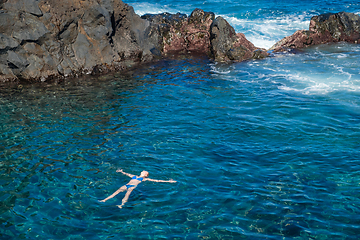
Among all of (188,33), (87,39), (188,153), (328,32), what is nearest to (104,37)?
(87,39)

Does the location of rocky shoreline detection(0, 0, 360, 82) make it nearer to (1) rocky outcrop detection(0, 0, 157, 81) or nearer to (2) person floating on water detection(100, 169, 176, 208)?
(1) rocky outcrop detection(0, 0, 157, 81)

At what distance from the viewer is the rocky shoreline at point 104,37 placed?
59.1ft

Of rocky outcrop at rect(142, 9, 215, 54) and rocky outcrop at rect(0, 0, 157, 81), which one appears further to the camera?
rocky outcrop at rect(142, 9, 215, 54)

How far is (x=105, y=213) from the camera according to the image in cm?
818

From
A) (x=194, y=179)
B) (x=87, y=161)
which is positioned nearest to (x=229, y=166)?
(x=194, y=179)

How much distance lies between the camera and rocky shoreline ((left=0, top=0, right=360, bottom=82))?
18.0 meters

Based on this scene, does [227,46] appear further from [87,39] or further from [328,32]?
[87,39]

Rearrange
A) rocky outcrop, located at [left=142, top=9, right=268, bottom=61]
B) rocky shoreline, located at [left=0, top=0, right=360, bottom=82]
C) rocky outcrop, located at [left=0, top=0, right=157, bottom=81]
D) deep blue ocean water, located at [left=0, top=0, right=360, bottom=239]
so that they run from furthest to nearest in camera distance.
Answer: rocky outcrop, located at [left=142, top=9, right=268, bottom=61] < rocky shoreline, located at [left=0, top=0, right=360, bottom=82] < rocky outcrop, located at [left=0, top=0, right=157, bottom=81] < deep blue ocean water, located at [left=0, top=0, right=360, bottom=239]

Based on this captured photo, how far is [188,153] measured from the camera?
438 inches

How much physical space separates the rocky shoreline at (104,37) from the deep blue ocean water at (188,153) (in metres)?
1.60

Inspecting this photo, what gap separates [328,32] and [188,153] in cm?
2052

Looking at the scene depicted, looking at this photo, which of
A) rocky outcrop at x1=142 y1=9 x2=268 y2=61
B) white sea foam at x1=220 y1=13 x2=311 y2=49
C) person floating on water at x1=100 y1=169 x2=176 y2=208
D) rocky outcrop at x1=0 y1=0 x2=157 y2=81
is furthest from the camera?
white sea foam at x1=220 y1=13 x2=311 y2=49

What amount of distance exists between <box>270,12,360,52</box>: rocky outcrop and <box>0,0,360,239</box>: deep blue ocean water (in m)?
5.25

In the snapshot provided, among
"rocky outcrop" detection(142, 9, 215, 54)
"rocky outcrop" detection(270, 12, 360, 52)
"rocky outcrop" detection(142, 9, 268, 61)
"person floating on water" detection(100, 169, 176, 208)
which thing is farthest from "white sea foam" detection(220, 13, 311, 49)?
"person floating on water" detection(100, 169, 176, 208)
